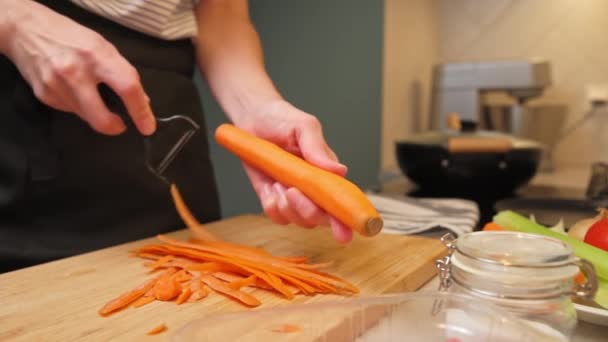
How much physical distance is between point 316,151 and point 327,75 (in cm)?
104

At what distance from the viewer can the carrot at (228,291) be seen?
611 mm

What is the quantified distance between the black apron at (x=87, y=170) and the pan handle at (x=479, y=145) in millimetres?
686

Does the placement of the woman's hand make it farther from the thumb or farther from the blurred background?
the blurred background

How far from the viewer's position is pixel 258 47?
3.41 feet

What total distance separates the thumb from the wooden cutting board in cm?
14

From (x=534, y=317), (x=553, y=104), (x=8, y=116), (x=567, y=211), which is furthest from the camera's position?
(x=553, y=104)

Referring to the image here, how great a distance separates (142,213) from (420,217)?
0.50 metres

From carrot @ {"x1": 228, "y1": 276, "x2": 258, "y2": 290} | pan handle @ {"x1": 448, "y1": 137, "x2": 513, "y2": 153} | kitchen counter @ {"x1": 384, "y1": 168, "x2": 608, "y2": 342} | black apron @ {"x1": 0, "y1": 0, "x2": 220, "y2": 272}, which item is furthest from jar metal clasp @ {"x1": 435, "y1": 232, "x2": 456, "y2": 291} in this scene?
kitchen counter @ {"x1": 384, "y1": 168, "x2": 608, "y2": 342}

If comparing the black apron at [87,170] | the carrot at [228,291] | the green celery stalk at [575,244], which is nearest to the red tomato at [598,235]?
the green celery stalk at [575,244]

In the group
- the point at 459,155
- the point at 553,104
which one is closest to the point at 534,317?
the point at 459,155

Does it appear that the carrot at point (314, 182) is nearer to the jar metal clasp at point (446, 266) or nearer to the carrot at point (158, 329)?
the jar metal clasp at point (446, 266)

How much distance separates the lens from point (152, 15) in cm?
86

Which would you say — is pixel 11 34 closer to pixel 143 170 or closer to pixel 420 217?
pixel 143 170

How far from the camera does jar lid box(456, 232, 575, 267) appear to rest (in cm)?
46
